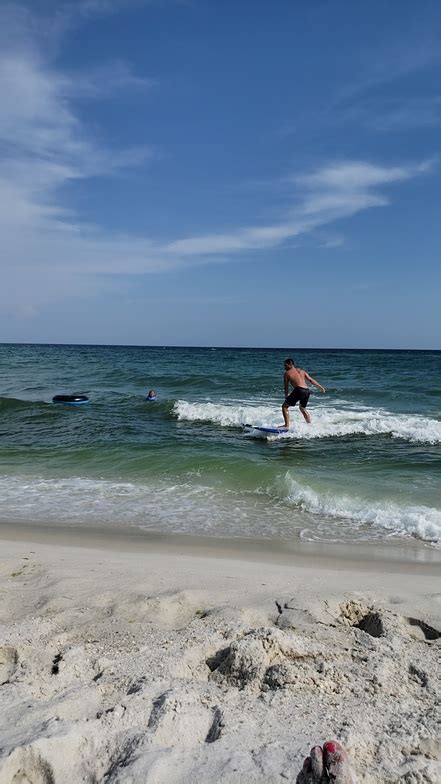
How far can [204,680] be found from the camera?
272cm

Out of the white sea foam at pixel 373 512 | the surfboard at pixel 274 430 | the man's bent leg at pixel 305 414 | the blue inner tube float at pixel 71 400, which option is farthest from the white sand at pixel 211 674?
the blue inner tube float at pixel 71 400

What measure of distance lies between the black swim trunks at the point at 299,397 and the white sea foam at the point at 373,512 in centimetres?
510

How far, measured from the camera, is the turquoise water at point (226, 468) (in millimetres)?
6500

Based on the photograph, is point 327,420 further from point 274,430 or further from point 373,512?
point 373,512

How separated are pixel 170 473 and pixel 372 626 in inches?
230

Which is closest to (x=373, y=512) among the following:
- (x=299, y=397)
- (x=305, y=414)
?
(x=299, y=397)

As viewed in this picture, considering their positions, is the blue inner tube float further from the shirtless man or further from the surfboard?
the shirtless man

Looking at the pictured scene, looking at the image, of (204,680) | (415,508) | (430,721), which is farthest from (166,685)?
(415,508)

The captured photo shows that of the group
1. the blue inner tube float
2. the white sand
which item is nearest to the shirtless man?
the blue inner tube float

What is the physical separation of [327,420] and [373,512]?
7.94 metres

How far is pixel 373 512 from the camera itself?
663 centimetres

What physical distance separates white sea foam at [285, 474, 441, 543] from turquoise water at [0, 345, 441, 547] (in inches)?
0.7

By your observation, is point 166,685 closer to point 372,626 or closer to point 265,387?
point 372,626

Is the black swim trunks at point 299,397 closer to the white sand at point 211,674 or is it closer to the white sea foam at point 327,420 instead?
the white sea foam at point 327,420
